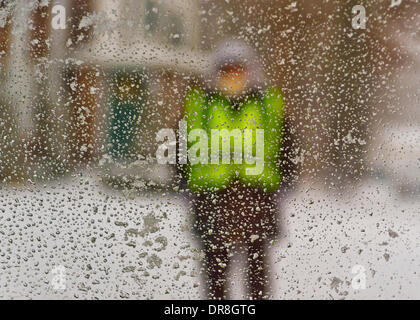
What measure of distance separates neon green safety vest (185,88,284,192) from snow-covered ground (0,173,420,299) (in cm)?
7

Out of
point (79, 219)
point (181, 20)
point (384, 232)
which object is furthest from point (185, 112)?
point (384, 232)

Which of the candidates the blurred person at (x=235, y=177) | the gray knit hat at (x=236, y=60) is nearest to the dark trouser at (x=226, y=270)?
the blurred person at (x=235, y=177)

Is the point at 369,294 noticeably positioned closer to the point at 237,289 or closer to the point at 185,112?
the point at 237,289

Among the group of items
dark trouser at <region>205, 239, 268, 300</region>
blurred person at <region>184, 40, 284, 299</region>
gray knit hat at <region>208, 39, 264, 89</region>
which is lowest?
dark trouser at <region>205, 239, 268, 300</region>

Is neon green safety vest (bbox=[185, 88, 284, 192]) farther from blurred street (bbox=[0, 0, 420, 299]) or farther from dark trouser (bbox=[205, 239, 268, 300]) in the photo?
dark trouser (bbox=[205, 239, 268, 300])

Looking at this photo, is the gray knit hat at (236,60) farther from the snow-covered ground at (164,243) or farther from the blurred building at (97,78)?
the snow-covered ground at (164,243)

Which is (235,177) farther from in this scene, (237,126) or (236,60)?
(236,60)

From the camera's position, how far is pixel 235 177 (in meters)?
0.66

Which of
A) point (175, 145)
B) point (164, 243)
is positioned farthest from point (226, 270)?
point (175, 145)

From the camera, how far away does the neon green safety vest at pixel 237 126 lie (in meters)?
0.64

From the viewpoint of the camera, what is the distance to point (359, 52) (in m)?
0.62

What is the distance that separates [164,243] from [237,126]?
0.96ft

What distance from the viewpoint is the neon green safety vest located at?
2.11 ft

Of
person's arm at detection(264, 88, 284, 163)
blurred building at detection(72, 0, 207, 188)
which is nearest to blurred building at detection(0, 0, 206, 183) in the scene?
blurred building at detection(72, 0, 207, 188)
